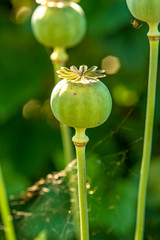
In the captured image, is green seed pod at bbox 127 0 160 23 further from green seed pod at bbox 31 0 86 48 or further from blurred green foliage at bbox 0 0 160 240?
blurred green foliage at bbox 0 0 160 240

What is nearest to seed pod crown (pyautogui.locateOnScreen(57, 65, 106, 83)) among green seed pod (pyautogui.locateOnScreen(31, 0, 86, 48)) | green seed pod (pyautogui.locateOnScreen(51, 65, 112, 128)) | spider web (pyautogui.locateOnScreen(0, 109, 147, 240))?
green seed pod (pyautogui.locateOnScreen(51, 65, 112, 128))

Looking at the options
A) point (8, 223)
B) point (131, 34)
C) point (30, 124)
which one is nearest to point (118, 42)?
point (131, 34)

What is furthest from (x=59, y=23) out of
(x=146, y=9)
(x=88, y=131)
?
(x=88, y=131)

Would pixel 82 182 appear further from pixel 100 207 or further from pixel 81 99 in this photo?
pixel 100 207

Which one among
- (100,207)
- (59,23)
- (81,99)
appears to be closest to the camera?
(81,99)

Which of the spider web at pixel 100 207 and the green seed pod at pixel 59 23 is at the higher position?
the green seed pod at pixel 59 23

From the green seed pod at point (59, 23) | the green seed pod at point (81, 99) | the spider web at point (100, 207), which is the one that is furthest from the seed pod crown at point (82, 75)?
the spider web at point (100, 207)

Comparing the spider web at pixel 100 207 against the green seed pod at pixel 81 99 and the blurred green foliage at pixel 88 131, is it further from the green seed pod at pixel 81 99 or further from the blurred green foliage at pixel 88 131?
the green seed pod at pixel 81 99

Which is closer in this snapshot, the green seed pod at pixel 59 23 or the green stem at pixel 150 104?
the green stem at pixel 150 104
